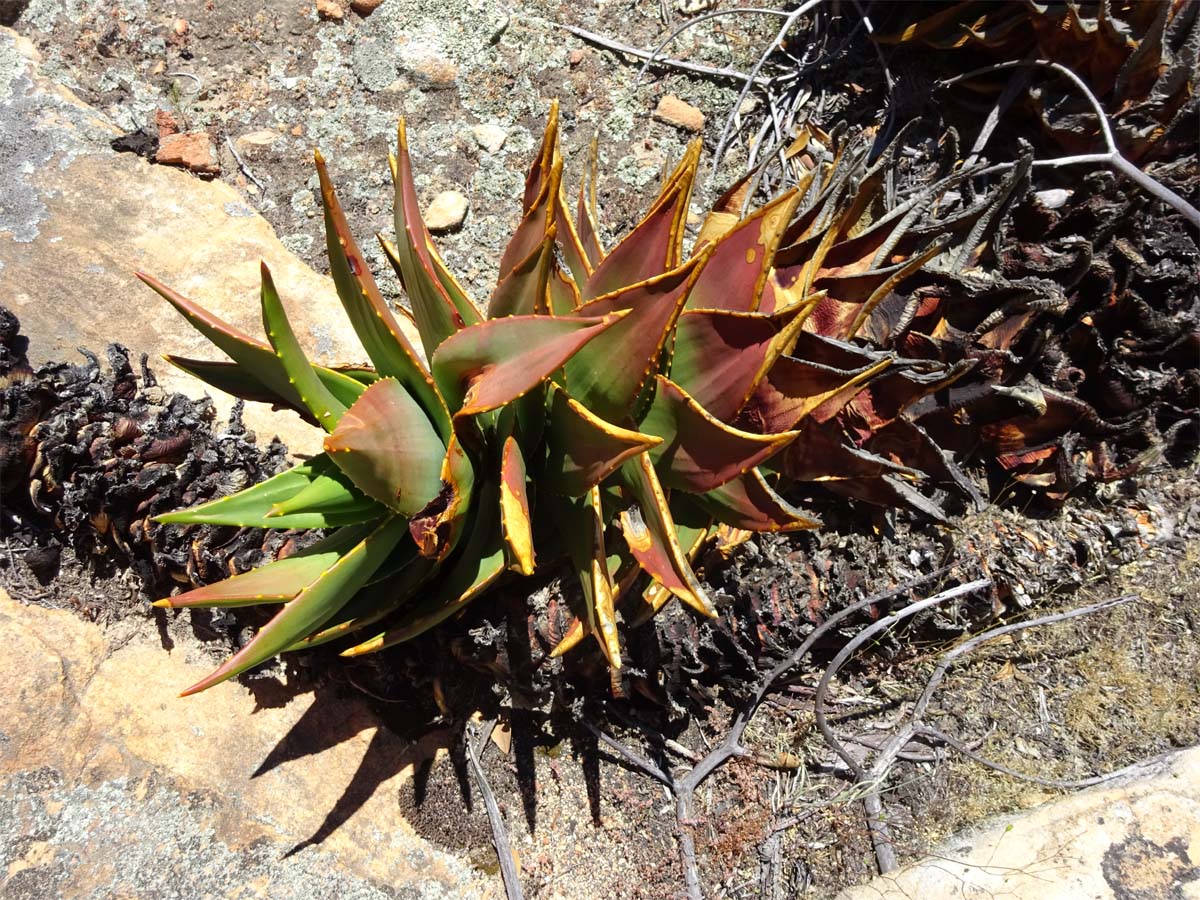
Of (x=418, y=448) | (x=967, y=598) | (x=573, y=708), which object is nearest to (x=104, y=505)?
(x=418, y=448)

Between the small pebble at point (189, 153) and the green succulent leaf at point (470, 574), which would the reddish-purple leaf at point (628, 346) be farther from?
the small pebble at point (189, 153)

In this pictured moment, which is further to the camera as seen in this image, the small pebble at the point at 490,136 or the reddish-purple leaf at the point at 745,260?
the small pebble at the point at 490,136

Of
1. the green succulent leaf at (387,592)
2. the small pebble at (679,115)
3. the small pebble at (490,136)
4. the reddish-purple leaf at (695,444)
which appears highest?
the small pebble at (679,115)

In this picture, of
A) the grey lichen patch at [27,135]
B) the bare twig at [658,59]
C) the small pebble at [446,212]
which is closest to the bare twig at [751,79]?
the bare twig at [658,59]

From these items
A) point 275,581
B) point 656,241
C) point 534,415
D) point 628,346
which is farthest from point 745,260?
point 275,581

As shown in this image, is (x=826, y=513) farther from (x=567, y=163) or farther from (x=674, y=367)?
(x=567, y=163)

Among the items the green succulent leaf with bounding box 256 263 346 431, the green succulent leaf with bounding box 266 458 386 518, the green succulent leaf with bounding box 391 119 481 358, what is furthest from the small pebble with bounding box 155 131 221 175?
the green succulent leaf with bounding box 266 458 386 518

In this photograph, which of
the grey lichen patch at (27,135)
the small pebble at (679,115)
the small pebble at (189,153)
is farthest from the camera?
the small pebble at (679,115)

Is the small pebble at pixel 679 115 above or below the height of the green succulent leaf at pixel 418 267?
above

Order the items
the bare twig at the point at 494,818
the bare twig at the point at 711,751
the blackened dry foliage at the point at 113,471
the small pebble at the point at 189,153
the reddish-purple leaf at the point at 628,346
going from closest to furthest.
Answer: the reddish-purple leaf at the point at 628,346 < the blackened dry foliage at the point at 113,471 < the bare twig at the point at 494,818 < the bare twig at the point at 711,751 < the small pebble at the point at 189,153
